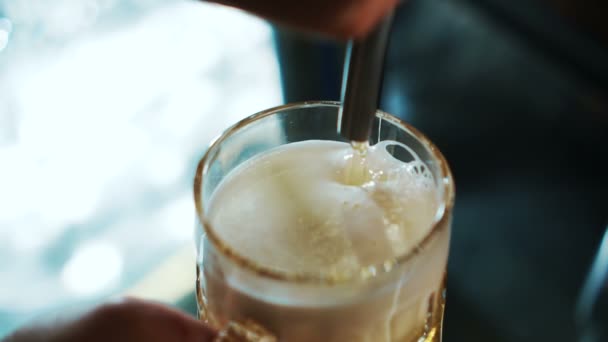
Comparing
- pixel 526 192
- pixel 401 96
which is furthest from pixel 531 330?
pixel 401 96

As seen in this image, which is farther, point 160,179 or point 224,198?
point 160,179

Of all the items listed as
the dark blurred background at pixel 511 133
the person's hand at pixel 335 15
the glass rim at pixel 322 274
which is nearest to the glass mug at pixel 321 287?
the glass rim at pixel 322 274

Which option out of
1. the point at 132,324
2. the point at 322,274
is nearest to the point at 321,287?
the point at 322,274

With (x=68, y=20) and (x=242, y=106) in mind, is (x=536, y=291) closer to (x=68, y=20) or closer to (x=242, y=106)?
(x=242, y=106)

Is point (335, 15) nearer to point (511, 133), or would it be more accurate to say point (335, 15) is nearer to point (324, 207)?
point (324, 207)


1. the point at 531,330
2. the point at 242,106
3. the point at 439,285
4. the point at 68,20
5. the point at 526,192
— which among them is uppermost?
the point at 439,285

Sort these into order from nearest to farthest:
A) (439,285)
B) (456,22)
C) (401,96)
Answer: (439,285) < (401,96) < (456,22)

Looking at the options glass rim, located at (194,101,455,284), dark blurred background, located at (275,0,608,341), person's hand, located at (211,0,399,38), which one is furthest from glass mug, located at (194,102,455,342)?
dark blurred background, located at (275,0,608,341)
